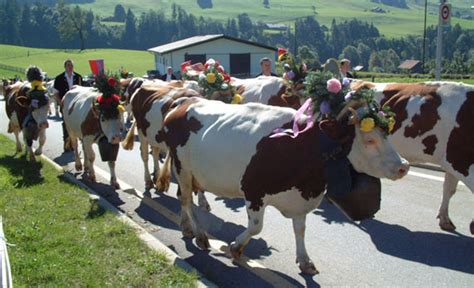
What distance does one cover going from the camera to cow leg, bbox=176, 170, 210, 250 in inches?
265

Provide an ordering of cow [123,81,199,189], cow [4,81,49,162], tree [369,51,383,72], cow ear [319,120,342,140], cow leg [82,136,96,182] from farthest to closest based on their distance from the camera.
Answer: tree [369,51,383,72] → cow [4,81,49,162] → cow leg [82,136,96,182] → cow [123,81,199,189] → cow ear [319,120,342,140]

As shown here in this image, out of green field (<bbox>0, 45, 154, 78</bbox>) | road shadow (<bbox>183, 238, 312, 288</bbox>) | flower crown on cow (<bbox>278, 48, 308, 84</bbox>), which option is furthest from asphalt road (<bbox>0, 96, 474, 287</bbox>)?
green field (<bbox>0, 45, 154, 78</bbox>)

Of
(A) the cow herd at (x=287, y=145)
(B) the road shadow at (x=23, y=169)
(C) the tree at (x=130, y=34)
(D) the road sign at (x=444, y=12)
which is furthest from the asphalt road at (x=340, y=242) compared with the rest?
(C) the tree at (x=130, y=34)

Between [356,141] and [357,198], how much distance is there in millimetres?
597

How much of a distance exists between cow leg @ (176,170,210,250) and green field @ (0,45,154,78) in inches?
2925

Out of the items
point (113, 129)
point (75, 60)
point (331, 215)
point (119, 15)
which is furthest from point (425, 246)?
point (119, 15)

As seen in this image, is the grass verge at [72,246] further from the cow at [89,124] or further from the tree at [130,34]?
the tree at [130,34]

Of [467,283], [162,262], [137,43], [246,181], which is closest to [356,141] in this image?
[246,181]

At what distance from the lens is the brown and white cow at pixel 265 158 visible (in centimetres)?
529

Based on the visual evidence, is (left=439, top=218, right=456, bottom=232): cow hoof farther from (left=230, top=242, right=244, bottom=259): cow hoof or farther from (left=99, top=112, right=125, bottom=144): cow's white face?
(left=99, top=112, right=125, bottom=144): cow's white face

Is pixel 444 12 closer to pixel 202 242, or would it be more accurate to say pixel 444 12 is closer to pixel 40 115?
pixel 202 242

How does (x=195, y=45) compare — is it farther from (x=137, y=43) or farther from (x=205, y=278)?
(x=137, y=43)

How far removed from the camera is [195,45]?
49.7 metres

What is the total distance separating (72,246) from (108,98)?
380 centimetres
